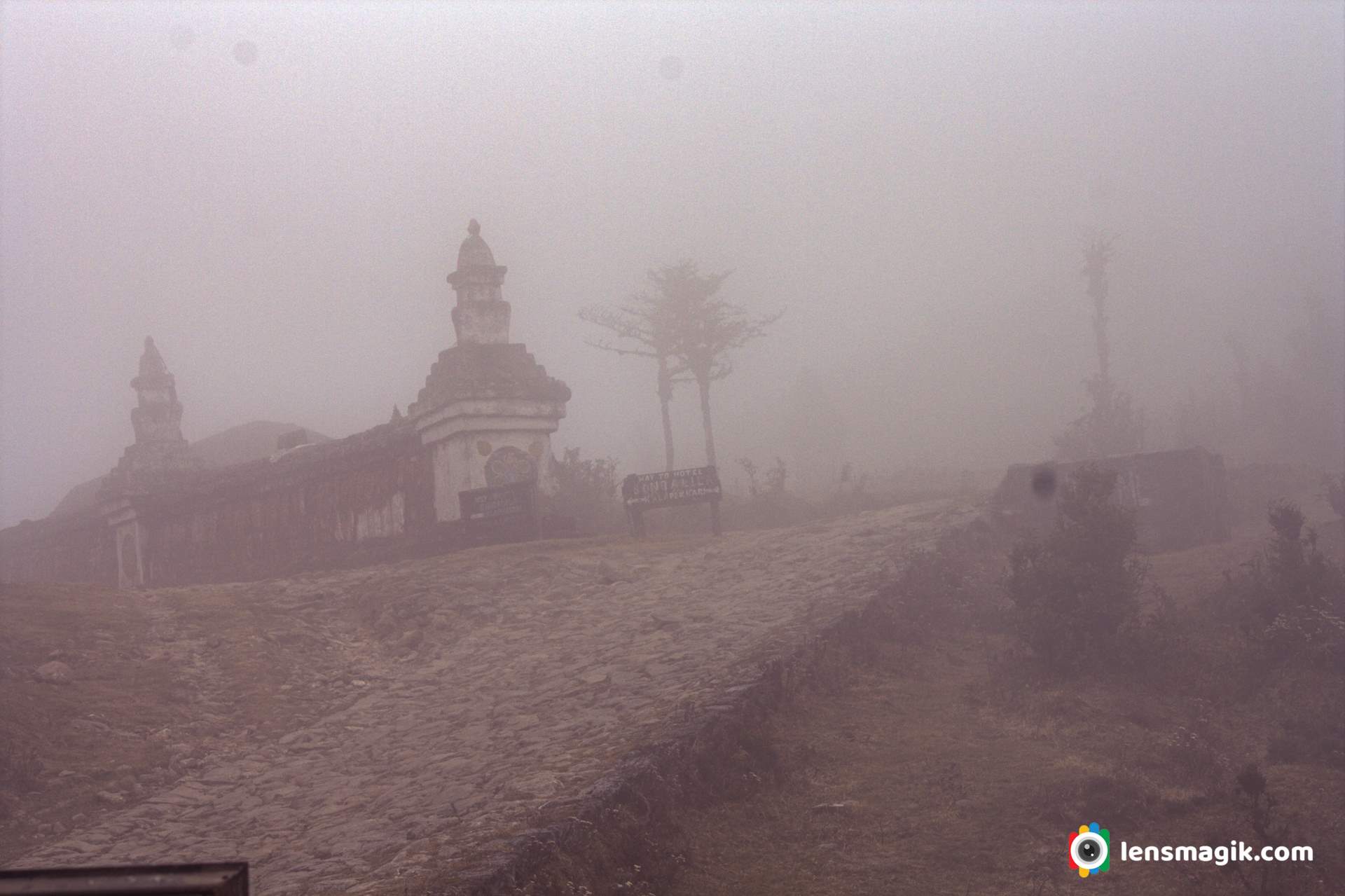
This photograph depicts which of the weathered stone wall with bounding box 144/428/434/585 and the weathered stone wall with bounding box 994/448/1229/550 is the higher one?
the weathered stone wall with bounding box 144/428/434/585

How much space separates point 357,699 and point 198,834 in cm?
334

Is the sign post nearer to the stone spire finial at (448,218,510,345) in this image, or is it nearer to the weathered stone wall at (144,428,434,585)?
the weathered stone wall at (144,428,434,585)

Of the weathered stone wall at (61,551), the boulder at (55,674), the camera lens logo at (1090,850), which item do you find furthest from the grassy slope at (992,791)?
the weathered stone wall at (61,551)

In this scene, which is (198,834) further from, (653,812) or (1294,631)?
(1294,631)

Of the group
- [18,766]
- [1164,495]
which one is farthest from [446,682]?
[1164,495]

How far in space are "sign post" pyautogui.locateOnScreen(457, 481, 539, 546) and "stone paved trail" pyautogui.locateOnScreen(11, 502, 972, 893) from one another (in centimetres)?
48

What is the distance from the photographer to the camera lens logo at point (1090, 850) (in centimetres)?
696

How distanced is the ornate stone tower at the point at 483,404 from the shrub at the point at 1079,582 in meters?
7.88

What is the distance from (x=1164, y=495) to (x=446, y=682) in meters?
11.2

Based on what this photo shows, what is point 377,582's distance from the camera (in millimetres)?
15133

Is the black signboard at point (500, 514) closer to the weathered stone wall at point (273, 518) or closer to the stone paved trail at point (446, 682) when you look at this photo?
the stone paved trail at point (446, 682)

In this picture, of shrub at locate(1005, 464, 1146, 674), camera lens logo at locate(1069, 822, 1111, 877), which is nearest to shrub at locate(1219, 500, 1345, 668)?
shrub at locate(1005, 464, 1146, 674)

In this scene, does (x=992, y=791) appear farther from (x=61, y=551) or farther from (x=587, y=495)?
(x=61, y=551)

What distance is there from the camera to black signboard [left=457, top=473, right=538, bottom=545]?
55.1 feet
